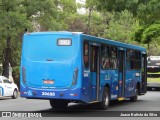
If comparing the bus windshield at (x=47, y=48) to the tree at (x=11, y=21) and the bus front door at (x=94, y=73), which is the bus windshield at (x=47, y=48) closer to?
the bus front door at (x=94, y=73)

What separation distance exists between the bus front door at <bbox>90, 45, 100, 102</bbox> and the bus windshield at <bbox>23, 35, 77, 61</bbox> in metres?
1.22

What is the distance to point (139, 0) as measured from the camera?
2045 cm

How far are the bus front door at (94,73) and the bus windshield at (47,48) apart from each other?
1.22 meters

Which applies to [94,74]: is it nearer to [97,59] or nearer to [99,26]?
[97,59]

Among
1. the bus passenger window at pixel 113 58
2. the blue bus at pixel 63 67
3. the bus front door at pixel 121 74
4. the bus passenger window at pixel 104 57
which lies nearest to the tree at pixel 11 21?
the bus front door at pixel 121 74

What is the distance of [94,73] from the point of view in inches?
699

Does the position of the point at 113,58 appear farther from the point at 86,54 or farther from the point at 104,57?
the point at 86,54

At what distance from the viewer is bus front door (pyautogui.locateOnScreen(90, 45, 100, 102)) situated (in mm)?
17406

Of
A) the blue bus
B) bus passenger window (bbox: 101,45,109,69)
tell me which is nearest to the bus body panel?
the blue bus

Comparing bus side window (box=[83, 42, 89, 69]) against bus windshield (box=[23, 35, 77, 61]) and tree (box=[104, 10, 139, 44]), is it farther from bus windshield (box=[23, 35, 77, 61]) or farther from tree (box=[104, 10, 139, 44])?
tree (box=[104, 10, 139, 44])

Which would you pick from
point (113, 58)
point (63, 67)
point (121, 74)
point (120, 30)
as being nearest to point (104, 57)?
point (113, 58)

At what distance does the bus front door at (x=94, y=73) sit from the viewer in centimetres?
1741

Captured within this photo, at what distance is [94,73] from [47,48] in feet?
7.35

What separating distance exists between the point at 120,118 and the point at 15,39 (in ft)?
67.6
